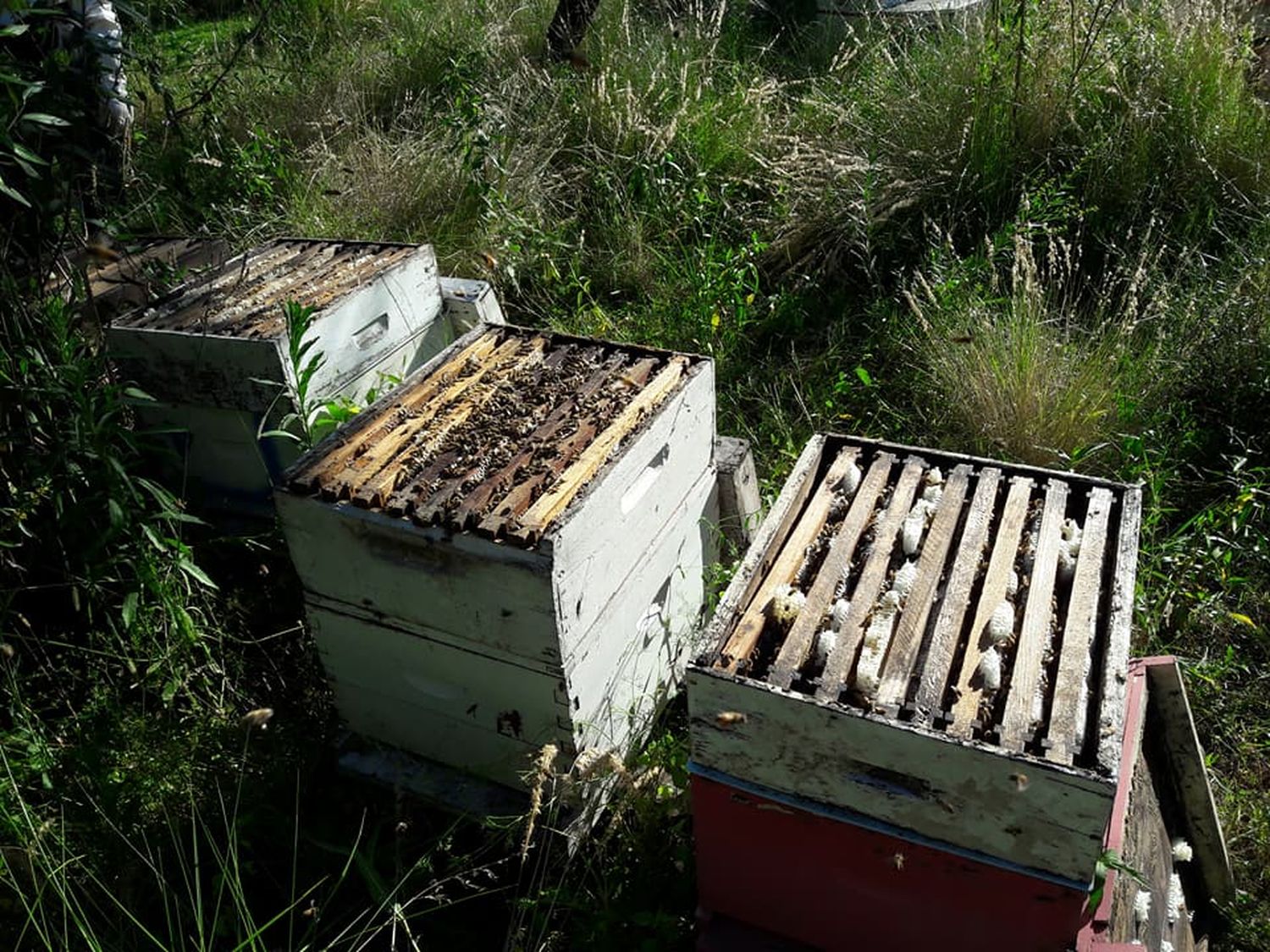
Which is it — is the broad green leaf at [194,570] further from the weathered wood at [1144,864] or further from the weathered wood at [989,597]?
the weathered wood at [1144,864]

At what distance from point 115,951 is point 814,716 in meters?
1.43

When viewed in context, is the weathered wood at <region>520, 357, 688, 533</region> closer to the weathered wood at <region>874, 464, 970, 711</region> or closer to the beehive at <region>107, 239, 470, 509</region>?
the weathered wood at <region>874, 464, 970, 711</region>

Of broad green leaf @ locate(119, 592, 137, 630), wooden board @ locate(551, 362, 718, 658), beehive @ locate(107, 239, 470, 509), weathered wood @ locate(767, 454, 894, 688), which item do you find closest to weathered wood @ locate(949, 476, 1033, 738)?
weathered wood @ locate(767, 454, 894, 688)

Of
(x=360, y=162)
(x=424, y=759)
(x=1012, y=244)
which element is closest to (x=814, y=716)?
(x=424, y=759)

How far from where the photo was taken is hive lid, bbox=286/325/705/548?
6.33 ft

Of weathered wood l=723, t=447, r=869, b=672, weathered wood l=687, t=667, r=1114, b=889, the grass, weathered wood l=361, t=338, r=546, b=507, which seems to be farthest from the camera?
the grass

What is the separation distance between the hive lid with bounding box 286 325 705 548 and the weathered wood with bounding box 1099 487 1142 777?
0.96 metres

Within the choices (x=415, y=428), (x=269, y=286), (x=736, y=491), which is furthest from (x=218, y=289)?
(x=736, y=491)

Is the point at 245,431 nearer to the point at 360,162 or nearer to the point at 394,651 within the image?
the point at 394,651

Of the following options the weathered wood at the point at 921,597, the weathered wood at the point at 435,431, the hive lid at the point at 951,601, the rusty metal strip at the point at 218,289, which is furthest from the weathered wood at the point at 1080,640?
the rusty metal strip at the point at 218,289

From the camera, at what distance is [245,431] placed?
8.96 feet

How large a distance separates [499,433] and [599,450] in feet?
0.87

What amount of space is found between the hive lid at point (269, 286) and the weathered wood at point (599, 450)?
97 cm

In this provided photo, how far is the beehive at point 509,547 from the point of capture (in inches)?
74.7
